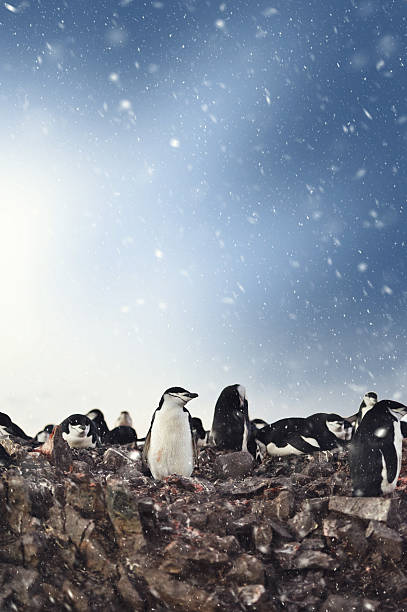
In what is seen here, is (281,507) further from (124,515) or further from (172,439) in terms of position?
(172,439)

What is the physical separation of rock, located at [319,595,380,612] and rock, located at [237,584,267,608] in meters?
0.54

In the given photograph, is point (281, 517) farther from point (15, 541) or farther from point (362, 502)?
point (15, 541)

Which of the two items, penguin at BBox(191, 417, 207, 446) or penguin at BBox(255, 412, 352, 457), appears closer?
penguin at BBox(255, 412, 352, 457)

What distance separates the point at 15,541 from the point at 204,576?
169 cm

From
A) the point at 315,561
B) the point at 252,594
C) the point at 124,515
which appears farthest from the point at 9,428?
the point at 252,594

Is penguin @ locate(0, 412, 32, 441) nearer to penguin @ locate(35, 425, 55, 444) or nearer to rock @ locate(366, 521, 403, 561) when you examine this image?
penguin @ locate(35, 425, 55, 444)

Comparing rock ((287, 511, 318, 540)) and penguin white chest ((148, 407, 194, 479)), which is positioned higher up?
penguin white chest ((148, 407, 194, 479))

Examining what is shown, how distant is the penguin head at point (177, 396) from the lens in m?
7.57

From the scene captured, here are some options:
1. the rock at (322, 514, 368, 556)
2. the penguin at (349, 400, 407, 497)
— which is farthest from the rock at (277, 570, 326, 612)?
the penguin at (349, 400, 407, 497)

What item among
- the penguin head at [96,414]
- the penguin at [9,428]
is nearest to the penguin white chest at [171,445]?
the penguin at [9,428]

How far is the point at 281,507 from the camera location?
568cm

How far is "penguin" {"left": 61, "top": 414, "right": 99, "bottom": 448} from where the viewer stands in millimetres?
9562

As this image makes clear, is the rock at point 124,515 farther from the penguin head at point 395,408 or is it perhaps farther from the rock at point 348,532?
the penguin head at point 395,408

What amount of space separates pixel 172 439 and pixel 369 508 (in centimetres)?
287
